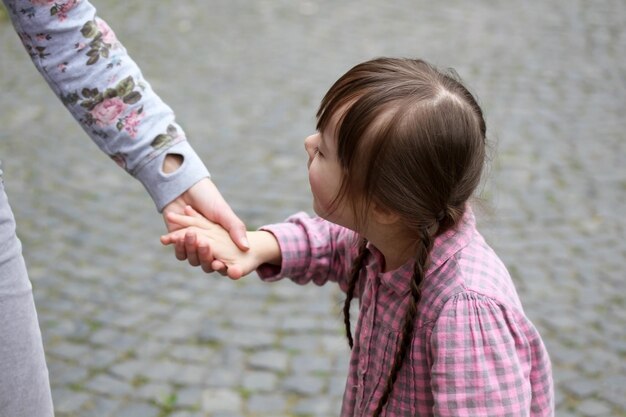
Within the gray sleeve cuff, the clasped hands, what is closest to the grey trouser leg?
the clasped hands

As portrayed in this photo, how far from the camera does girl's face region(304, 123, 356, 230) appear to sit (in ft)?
5.42

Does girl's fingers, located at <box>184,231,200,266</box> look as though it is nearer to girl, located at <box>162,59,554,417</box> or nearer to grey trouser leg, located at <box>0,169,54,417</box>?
girl, located at <box>162,59,554,417</box>

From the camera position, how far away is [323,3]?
838 centimetres

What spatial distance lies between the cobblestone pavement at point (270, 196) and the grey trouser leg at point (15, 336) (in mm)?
1009

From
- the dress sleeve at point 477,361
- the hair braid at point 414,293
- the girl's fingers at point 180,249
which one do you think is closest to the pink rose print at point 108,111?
the girl's fingers at point 180,249

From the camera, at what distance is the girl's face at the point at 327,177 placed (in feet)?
5.42

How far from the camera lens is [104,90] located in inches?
77.7

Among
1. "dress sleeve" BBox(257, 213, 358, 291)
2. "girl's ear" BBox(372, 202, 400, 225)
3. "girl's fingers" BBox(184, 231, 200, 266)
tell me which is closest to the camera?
"girl's ear" BBox(372, 202, 400, 225)

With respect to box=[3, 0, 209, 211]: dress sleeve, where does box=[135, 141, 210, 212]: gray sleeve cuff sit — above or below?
below

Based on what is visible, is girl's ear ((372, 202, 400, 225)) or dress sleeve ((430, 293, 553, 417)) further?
girl's ear ((372, 202, 400, 225))

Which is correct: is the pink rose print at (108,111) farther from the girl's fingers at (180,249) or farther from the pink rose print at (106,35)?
the girl's fingers at (180,249)

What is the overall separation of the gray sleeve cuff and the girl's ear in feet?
1.87

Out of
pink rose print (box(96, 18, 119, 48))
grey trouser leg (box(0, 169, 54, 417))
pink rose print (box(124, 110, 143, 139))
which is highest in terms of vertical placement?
pink rose print (box(96, 18, 119, 48))

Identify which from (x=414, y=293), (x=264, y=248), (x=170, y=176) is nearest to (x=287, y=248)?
(x=264, y=248)
